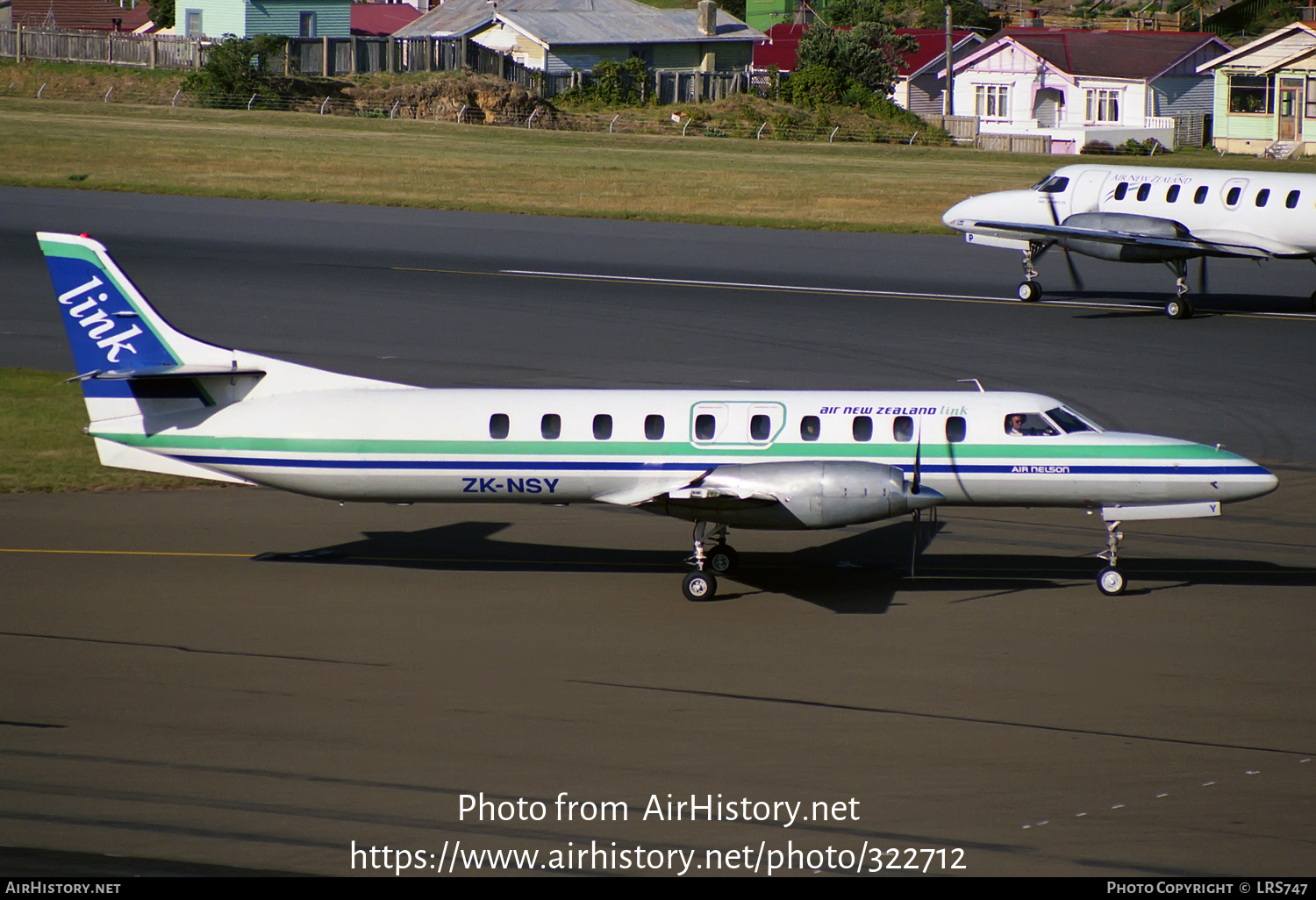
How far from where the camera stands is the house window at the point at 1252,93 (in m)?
88.3

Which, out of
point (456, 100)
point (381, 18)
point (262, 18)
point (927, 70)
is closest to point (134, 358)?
point (456, 100)

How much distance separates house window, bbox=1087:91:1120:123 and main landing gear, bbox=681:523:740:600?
87.7 metres

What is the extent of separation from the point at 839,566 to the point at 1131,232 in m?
22.7

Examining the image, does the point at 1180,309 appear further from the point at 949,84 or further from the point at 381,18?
the point at 381,18

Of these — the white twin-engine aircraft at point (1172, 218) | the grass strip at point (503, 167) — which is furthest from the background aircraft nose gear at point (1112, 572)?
the grass strip at point (503, 167)

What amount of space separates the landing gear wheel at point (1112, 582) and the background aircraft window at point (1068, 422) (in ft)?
6.25

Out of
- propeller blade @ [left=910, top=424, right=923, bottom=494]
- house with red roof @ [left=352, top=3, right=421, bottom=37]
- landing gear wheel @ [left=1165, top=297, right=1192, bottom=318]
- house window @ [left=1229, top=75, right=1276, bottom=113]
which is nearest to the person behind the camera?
propeller blade @ [left=910, top=424, right=923, bottom=494]

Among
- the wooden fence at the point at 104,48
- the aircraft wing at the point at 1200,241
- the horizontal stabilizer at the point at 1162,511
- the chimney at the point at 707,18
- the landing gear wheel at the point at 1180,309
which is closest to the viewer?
the horizontal stabilizer at the point at 1162,511

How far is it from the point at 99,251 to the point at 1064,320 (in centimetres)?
2740

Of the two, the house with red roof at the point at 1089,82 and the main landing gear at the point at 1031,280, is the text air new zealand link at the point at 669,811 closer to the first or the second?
the main landing gear at the point at 1031,280

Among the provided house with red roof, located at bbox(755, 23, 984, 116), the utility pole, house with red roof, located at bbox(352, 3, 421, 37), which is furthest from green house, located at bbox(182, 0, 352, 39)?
the utility pole

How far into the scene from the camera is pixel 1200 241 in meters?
39.1

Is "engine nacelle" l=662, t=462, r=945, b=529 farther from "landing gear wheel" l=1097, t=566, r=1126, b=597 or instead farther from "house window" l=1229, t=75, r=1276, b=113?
"house window" l=1229, t=75, r=1276, b=113

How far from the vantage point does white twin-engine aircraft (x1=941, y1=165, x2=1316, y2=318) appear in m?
39.0
